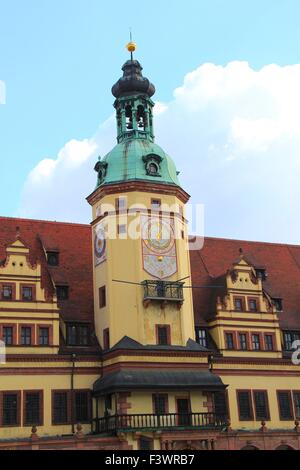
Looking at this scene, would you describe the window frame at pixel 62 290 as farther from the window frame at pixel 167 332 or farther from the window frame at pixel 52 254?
the window frame at pixel 167 332

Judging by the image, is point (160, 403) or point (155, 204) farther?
point (155, 204)

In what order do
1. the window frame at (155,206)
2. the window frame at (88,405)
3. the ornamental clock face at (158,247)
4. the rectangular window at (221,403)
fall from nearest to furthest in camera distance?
the window frame at (88,405) < the ornamental clock face at (158,247) < the rectangular window at (221,403) < the window frame at (155,206)

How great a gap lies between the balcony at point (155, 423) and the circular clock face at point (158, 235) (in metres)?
9.75

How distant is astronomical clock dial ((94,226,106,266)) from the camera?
137 feet

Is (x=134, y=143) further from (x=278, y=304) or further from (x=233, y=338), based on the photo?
(x=278, y=304)

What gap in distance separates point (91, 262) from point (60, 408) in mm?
10832

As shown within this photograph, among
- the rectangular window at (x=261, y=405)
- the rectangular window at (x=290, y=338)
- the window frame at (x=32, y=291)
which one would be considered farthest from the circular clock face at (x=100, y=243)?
the rectangular window at (x=290, y=338)

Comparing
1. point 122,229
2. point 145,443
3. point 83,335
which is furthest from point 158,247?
point 145,443

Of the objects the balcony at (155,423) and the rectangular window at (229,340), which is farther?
the rectangular window at (229,340)

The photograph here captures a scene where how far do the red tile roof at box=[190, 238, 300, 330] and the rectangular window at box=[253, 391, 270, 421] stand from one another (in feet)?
17.3

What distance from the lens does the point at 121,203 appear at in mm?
42219

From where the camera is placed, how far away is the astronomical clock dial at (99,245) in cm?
4191
